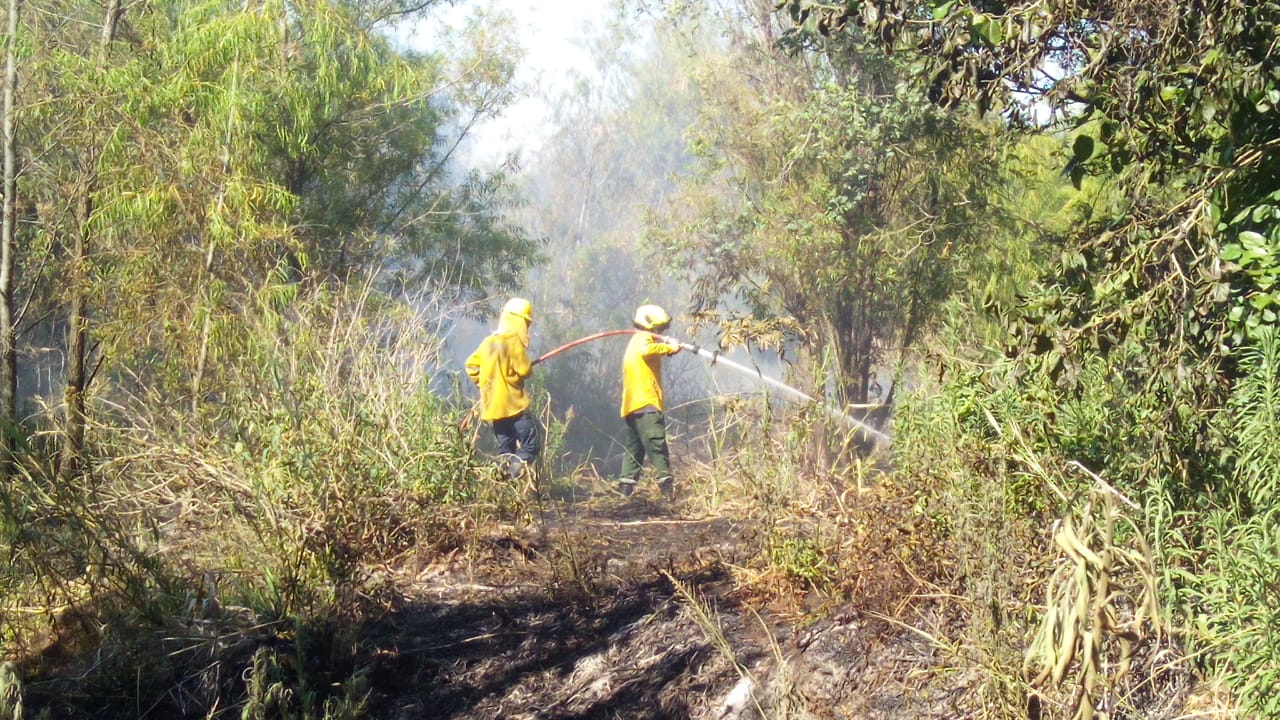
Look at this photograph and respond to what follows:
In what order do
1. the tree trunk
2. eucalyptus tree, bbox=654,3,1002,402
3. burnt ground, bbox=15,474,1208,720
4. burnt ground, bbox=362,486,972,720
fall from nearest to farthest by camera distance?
burnt ground, bbox=15,474,1208,720 < burnt ground, bbox=362,486,972,720 < the tree trunk < eucalyptus tree, bbox=654,3,1002,402

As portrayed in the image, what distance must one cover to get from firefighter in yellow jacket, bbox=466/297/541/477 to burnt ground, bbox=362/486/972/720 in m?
2.20

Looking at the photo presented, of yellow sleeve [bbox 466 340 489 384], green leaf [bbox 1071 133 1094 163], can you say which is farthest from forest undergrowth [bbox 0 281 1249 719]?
yellow sleeve [bbox 466 340 489 384]

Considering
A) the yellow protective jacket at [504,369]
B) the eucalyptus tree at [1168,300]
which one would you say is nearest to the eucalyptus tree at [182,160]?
the yellow protective jacket at [504,369]

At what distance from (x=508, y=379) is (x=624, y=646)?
11.6 feet

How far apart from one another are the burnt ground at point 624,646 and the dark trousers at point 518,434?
7.44 feet

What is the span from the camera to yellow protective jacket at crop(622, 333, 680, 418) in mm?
8781

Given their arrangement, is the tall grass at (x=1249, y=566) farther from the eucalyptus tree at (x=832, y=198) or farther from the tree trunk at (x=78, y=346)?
the tree trunk at (x=78, y=346)

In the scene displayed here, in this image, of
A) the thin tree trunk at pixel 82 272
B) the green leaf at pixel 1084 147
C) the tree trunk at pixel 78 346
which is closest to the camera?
the green leaf at pixel 1084 147

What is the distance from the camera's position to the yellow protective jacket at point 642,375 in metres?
8.78

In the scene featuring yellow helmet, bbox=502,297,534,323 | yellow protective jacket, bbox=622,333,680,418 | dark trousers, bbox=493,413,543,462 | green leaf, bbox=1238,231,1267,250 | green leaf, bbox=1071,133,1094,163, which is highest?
green leaf, bbox=1071,133,1094,163

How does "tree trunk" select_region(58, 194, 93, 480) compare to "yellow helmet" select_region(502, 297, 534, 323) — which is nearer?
"tree trunk" select_region(58, 194, 93, 480)

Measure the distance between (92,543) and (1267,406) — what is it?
457 cm

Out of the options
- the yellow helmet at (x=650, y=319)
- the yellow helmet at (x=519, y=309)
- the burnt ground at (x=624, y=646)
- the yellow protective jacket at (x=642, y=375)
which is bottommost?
the burnt ground at (x=624, y=646)

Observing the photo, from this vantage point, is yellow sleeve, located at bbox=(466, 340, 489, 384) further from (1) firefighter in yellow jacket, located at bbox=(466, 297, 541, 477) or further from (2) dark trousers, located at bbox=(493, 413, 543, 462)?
(2) dark trousers, located at bbox=(493, 413, 543, 462)
